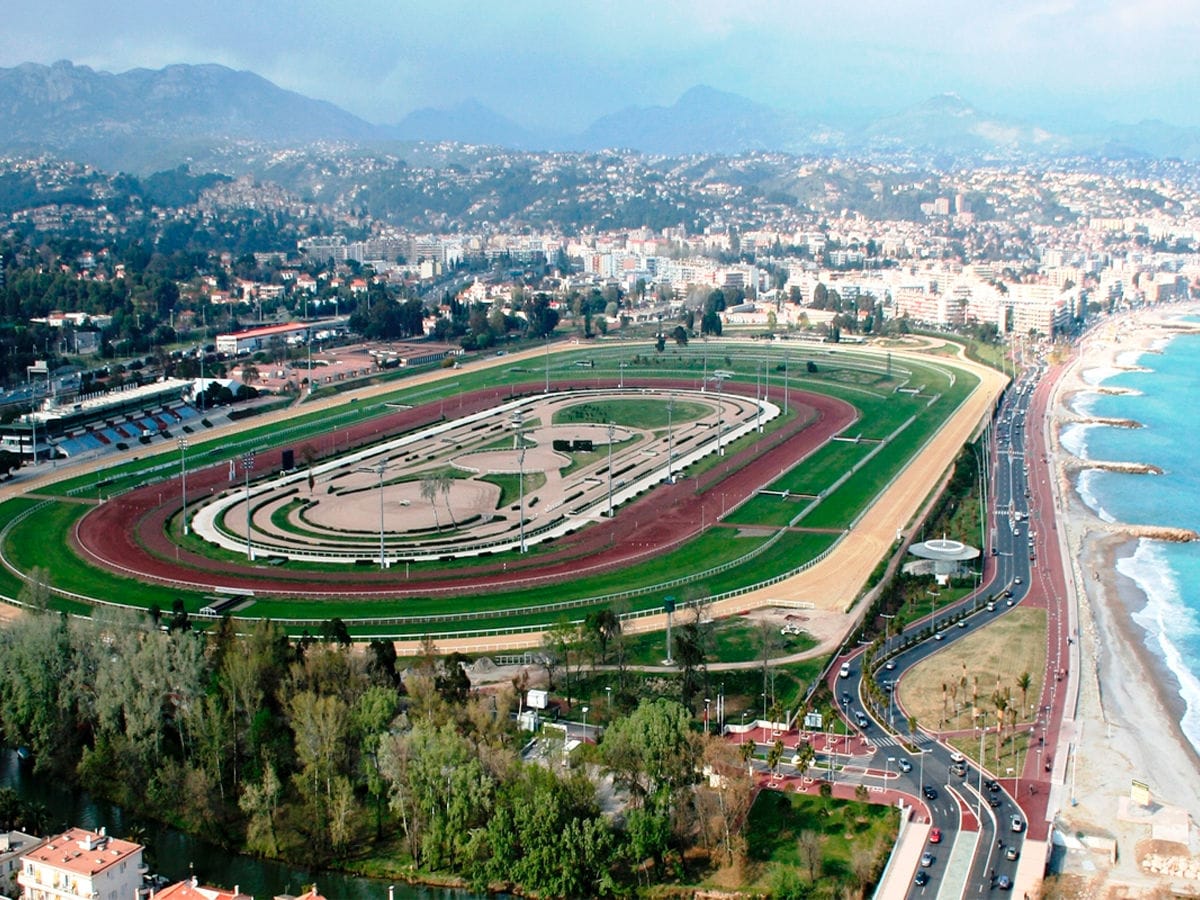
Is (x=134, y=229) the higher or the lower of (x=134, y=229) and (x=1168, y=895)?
the higher

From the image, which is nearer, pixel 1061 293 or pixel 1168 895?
pixel 1168 895

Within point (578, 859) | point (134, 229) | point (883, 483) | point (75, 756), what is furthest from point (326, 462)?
point (134, 229)

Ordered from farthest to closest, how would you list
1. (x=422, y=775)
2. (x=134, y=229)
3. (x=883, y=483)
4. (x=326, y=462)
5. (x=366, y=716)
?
(x=134, y=229)
(x=326, y=462)
(x=883, y=483)
(x=366, y=716)
(x=422, y=775)

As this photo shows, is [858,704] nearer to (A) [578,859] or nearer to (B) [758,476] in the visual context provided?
(A) [578,859]

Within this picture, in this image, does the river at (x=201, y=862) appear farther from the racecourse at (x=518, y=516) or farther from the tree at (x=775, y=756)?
the racecourse at (x=518, y=516)

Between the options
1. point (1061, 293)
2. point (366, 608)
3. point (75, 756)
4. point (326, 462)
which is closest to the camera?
point (75, 756)

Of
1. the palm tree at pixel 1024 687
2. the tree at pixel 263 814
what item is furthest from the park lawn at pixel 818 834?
the tree at pixel 263 814

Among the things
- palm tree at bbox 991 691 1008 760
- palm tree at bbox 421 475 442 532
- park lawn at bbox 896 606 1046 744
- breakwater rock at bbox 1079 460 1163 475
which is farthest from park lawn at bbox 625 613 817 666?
breakwater rock at bbox 1079 460 1163 475
